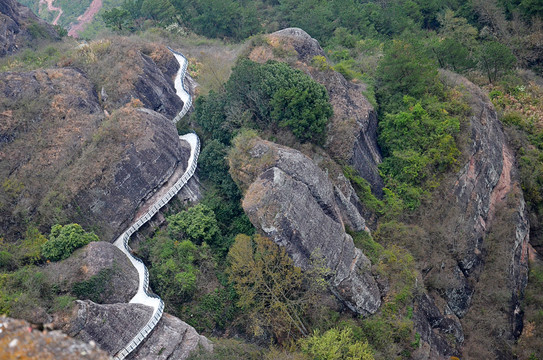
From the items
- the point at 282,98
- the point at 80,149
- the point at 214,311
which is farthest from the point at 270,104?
the point at 214,311

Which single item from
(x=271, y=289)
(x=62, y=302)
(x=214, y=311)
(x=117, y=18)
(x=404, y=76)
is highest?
(x=117, y=18)

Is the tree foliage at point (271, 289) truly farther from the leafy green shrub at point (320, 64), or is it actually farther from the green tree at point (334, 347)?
the leafy green shrub at point (320, 64)

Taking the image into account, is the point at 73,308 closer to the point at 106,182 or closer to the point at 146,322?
the point at 146,322

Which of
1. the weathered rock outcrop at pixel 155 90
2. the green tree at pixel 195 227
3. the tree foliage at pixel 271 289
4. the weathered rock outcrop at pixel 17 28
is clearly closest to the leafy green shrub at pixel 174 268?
the green tree at pixel 195 227

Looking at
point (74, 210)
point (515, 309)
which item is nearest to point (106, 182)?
point (74, 210)

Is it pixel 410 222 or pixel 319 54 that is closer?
pixel 410 222

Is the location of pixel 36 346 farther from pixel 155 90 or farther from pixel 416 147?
pixel 416 147
